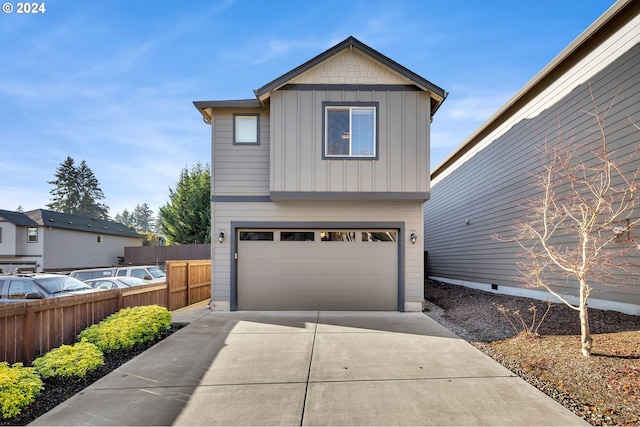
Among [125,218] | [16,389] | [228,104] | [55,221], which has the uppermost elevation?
[228,104]

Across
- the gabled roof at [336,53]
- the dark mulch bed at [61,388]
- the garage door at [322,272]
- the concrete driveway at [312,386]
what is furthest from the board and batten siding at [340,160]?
the dark mulch bed at [61,388]

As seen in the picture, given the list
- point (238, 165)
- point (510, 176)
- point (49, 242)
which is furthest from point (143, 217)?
point (510, 176)

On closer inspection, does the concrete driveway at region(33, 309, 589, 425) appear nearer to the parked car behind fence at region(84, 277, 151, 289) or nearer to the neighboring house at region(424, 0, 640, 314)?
the neighboring house at region(424, 0, 640, 314)

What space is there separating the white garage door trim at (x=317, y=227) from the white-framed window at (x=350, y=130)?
1715 millimetres

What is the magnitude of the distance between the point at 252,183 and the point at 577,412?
24.4 feet

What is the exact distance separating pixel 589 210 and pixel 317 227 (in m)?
5.50

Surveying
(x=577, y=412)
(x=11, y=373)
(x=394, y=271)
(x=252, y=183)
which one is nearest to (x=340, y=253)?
(x=394, y=271)

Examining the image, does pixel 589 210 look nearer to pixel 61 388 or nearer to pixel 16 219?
pixel 61 388

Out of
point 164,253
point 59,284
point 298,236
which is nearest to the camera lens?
point 59,284

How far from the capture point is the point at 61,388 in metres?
3.96

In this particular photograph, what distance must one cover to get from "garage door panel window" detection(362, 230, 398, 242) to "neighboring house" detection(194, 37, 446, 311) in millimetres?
26

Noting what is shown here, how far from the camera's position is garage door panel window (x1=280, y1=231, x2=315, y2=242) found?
8695 millimetres

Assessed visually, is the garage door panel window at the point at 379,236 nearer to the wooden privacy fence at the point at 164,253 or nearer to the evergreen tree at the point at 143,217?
the wooden privacy fence at the point at 164,253

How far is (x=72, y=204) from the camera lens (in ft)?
154
